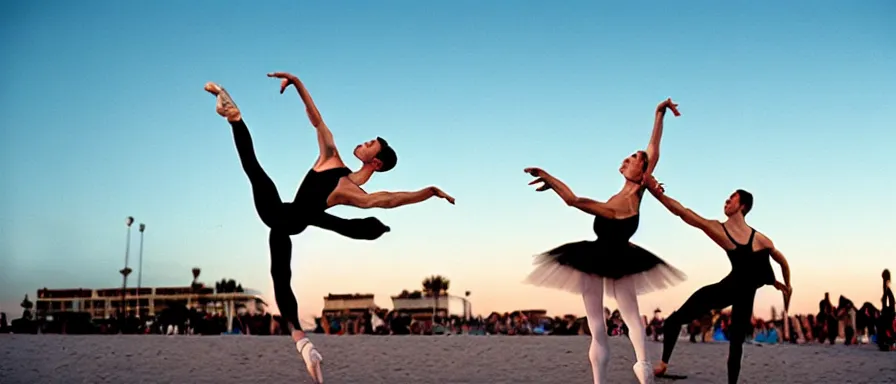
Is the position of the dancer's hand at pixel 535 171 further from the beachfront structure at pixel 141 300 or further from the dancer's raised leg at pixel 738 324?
the beachfront structure at pixel 141 300

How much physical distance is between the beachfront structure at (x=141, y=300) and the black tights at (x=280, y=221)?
10.8 meters

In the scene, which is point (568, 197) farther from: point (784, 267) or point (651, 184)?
point (784, 267)

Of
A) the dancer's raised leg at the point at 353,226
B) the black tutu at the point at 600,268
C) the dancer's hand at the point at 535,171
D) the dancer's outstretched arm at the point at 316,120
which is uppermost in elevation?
the dancer's outstretched arm at the point at 316,120

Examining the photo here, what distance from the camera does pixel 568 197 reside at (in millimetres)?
8180

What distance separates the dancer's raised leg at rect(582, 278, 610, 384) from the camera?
8195 mm

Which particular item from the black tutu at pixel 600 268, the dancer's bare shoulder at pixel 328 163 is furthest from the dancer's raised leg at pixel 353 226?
the black tutu at pixel 600 268

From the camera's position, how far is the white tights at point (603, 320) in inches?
323

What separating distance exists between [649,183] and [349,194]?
2.93 m

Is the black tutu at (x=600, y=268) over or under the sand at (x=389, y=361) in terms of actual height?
over

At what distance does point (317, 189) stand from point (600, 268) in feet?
9.08

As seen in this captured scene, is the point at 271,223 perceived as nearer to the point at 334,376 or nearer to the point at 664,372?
the point at 334,376

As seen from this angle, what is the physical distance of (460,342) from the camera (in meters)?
14.8

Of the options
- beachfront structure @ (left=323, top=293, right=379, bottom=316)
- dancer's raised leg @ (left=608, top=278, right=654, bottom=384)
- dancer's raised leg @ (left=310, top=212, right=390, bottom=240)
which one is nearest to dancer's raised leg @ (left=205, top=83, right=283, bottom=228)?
dancer's raised leg @ (left=310, top=212, right=390, bottom=240)

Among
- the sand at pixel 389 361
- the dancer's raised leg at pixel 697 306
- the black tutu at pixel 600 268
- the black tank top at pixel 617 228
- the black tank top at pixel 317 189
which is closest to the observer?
the black tank top at pixel 317 189
